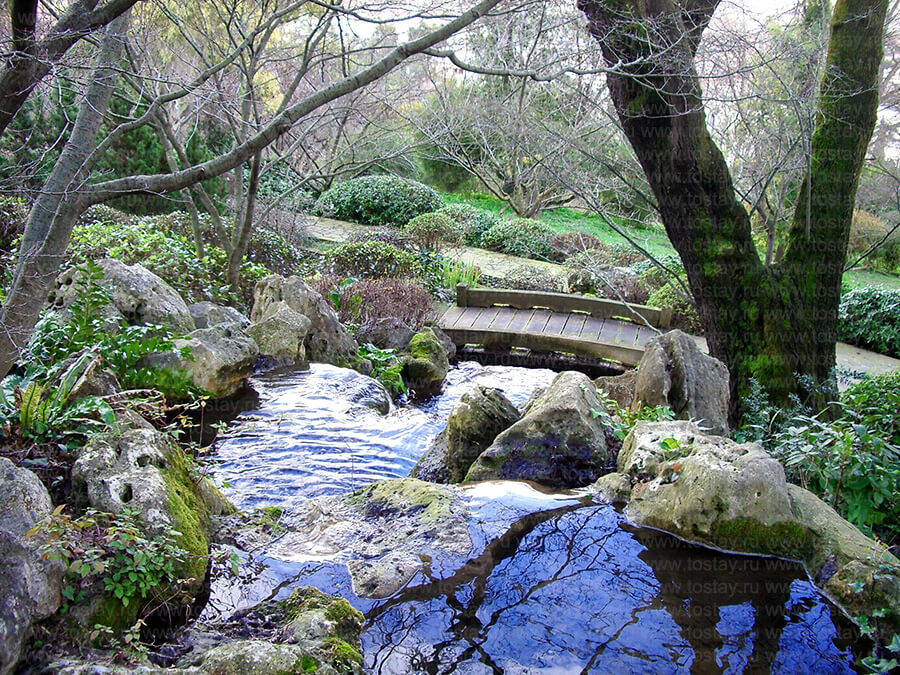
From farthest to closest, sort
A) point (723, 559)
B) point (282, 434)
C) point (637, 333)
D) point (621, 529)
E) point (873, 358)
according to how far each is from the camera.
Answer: point (873, 358) → point (637, 333) → point (282, 434) → point (621, 529) → point (723, 559)

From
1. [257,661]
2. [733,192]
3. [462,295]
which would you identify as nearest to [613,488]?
[257,661]

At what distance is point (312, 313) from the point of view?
7.51 metres

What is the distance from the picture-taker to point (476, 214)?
678 inches

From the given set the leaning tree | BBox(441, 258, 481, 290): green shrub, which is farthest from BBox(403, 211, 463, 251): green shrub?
the leaning tree

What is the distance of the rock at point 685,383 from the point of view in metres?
4.90

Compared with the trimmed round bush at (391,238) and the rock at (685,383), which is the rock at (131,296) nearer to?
the rock at (685,383)

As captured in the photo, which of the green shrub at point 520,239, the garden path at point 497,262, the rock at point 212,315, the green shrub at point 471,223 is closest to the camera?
the rock at point 212,315

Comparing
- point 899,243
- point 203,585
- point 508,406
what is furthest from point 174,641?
point 899,243

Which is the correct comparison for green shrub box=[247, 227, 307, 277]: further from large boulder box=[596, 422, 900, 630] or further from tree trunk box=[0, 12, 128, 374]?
large boulder box=[596, 422, 900, 630]

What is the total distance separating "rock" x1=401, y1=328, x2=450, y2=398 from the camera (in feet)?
25.3

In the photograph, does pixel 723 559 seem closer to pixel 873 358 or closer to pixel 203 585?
pixel 203 585

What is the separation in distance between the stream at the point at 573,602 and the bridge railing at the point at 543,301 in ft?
20.7

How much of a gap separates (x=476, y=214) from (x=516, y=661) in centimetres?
1522

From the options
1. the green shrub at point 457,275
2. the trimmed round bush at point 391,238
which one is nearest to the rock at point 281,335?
the green shrub at point 457,275
